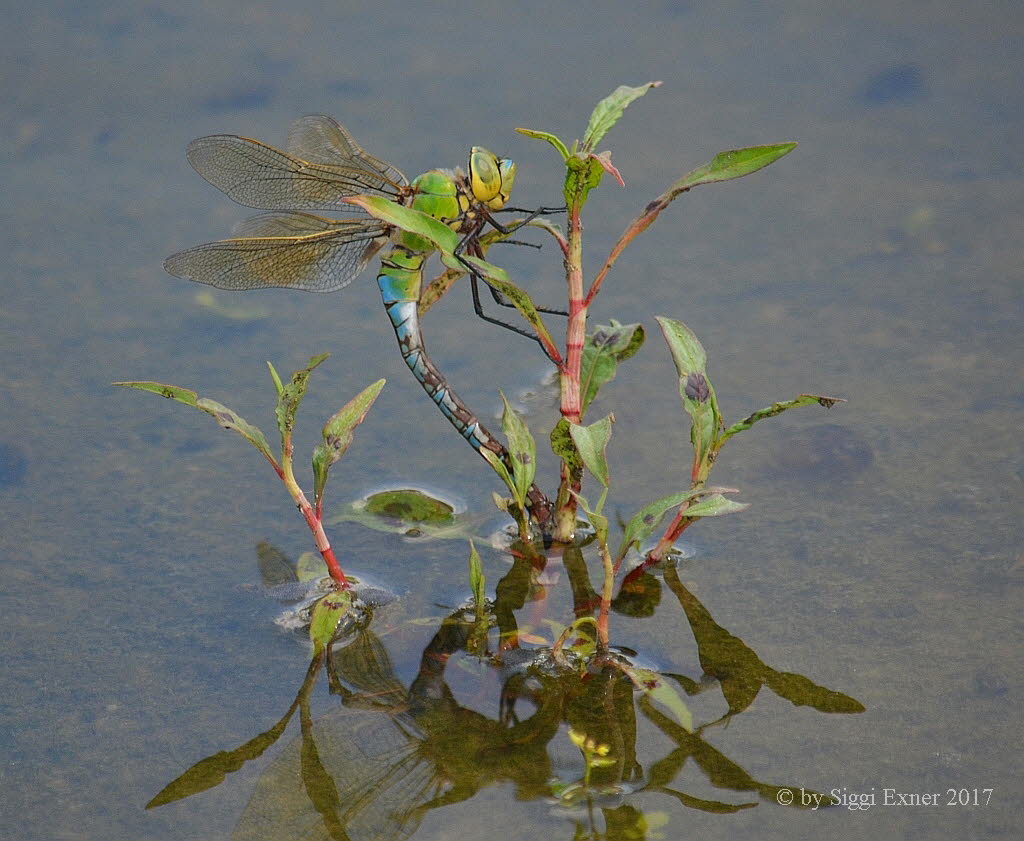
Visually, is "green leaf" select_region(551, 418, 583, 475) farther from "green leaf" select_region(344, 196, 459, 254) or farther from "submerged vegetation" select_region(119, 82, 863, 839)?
"green leaf" select_region(344, 196, 459, 254)

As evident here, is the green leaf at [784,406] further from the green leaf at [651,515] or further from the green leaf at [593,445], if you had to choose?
the green leaf at [593,445]

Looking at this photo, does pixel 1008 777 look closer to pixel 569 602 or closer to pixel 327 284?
pixel 569 602

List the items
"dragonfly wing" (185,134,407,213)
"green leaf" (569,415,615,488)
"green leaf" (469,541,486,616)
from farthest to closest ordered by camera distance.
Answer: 1. "dragonfly wing" (185,134,407,213)
2. "green leaf" (469,541,486,616)
3. "green leaf" (569,415,615,488)

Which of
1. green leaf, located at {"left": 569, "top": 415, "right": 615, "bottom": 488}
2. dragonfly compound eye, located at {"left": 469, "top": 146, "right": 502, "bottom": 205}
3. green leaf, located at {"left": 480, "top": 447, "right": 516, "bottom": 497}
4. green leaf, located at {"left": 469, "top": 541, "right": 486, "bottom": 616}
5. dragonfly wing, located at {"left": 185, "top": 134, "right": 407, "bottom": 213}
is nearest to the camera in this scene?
green leaf, located at {"left": 569, "top": 415, "right": 615, "bottom": 488}

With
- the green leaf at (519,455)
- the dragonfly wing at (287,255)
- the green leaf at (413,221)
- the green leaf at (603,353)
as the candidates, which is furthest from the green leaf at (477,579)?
the dragonfly wing at (287,255)

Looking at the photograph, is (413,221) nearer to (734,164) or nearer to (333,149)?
(734,164)

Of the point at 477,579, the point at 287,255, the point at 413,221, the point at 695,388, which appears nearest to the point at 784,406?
the point at 695,388

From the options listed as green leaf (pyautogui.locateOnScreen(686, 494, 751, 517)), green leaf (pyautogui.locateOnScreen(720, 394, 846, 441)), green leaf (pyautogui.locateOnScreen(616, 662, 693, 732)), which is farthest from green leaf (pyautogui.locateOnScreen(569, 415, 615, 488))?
green leaf (pyautogui.locateOnScreen(616, 662, 693, 732))
